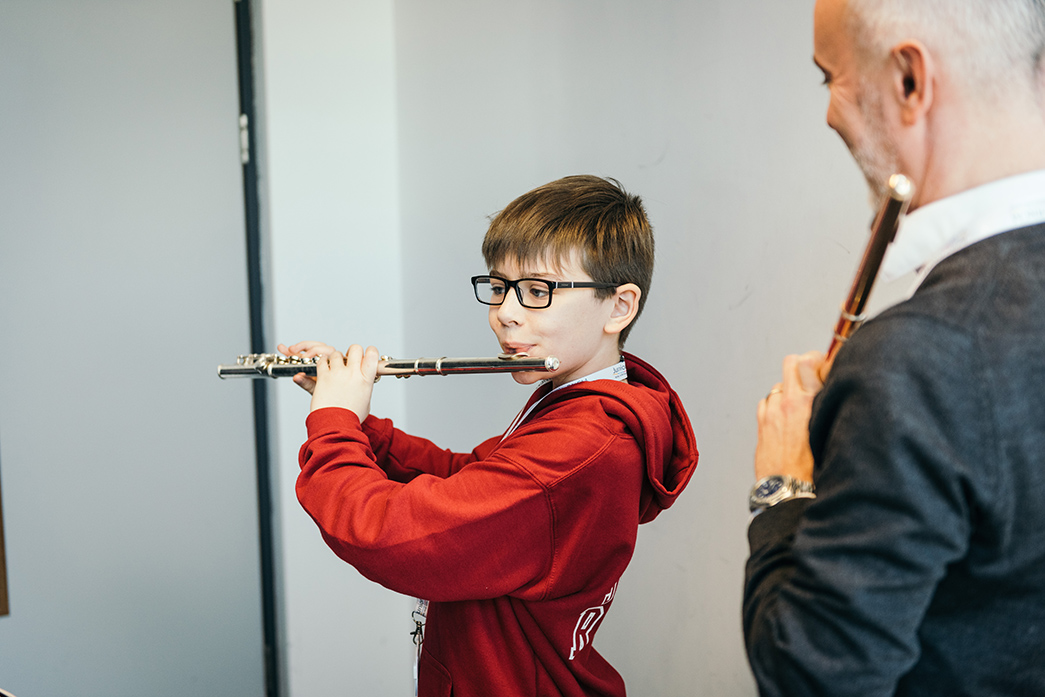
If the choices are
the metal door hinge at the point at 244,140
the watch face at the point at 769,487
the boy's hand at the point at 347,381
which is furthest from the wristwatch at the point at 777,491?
the metal door hinge at the point at 244,140

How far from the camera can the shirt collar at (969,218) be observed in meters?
0.56

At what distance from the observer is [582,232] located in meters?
1.04

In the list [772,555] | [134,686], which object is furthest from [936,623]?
[134,686]

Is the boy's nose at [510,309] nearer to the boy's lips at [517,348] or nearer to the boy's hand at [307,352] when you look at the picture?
the boy's lips at [517,348]

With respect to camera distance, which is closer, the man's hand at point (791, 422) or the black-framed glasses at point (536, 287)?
the man's hand at point (791, 422)

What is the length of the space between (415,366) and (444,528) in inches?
12.9

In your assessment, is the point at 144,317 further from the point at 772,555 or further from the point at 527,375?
the point at 772,555

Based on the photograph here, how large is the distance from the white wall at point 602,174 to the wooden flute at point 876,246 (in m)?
0.55

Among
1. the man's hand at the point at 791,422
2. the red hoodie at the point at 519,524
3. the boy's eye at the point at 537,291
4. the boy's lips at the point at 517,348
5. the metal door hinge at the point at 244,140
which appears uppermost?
the metal door hinge at the point at 244,140

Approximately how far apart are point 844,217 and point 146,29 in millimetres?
1604

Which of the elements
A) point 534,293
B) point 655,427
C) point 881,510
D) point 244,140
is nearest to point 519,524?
point 655,427

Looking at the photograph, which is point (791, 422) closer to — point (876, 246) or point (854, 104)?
point (876, 246)

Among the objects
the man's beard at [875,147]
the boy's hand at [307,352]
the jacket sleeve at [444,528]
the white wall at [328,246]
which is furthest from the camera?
the white wall at [328,246]

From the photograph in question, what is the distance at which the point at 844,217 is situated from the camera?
1166mm
